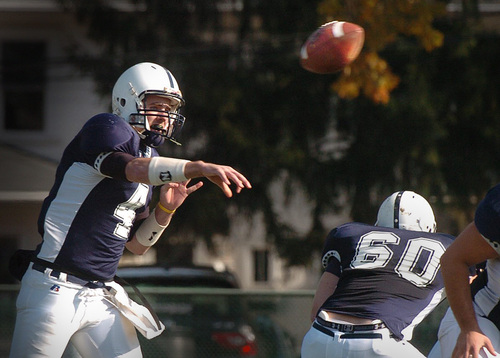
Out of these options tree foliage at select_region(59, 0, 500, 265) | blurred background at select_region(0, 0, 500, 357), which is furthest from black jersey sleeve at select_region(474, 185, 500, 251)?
tree foliage at select_region(59, 0, 500, 265)

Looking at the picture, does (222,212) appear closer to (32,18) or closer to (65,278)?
(32,18)

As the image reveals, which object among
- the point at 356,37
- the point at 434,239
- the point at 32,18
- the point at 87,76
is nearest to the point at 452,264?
the point at 434,239

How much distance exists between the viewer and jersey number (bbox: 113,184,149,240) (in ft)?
14.6

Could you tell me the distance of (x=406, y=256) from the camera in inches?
177

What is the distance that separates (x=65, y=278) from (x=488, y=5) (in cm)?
1393

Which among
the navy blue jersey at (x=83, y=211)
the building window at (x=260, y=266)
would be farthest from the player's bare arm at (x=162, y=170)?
the building window at (x=260, y=266)

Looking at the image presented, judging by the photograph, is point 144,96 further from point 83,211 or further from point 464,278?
point 464,278

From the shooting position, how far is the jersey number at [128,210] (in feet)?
14.6

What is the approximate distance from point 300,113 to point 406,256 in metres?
9.96

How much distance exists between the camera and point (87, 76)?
1495cm

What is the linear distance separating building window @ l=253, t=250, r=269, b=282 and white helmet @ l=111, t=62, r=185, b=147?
17.1 m

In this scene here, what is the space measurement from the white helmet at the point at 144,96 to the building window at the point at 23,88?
12.6 meters

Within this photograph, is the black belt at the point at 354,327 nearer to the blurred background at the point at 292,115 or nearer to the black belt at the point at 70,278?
the black belt at the point at 70,278

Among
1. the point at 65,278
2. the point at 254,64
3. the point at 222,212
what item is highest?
the point at 65,278
